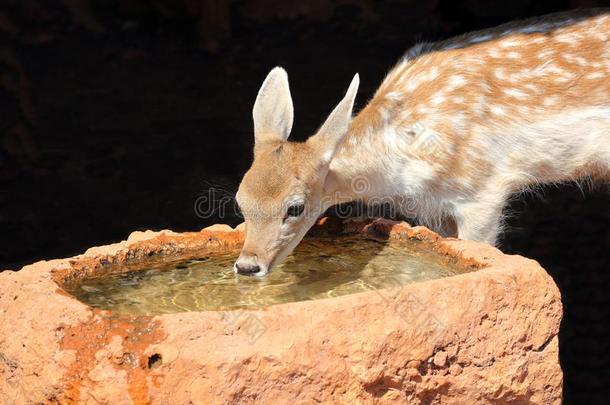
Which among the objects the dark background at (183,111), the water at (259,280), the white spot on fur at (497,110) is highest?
the white spot on fur at (497,110)

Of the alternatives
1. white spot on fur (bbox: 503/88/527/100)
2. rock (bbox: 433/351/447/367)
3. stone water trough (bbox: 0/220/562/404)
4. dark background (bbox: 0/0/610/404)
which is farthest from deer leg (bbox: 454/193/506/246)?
rock (bbox: 433/351/447/367)

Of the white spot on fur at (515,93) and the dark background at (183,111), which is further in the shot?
the dark background at (183,111)

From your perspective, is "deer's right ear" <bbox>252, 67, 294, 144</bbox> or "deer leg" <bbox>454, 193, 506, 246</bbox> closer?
"deer's right ear" <bbox>252, 67, 294, 144</bbox>

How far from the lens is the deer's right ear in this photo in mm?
4727

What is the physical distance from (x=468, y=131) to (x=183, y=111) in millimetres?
4423

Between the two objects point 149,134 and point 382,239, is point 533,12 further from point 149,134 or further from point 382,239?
point 382,239

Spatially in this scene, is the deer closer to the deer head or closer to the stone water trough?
the deer head

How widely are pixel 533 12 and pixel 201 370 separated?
677cm

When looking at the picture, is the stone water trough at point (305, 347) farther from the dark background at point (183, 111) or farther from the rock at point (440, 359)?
the dark background at point (183, 111)

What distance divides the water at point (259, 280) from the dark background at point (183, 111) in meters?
2.23

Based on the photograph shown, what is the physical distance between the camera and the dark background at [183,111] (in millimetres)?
6832

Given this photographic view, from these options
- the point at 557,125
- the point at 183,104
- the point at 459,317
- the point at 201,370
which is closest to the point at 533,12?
the point at 183,104

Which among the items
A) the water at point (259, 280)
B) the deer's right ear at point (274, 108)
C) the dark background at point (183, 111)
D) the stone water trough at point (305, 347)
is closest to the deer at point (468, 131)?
the deer's right ear at point (274, 108)

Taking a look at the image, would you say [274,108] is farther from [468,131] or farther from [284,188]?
[468,131]
